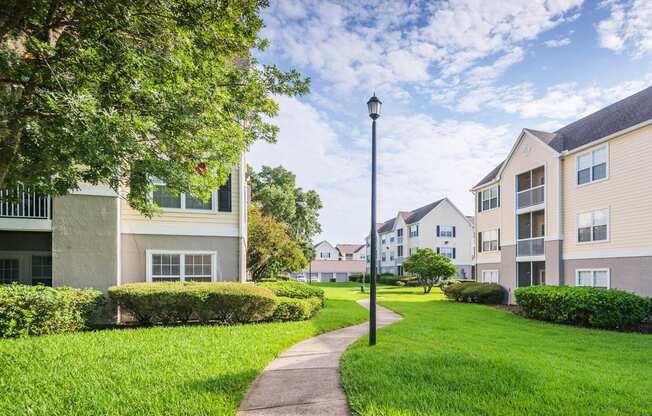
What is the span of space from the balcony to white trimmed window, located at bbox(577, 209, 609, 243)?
70.5 ft

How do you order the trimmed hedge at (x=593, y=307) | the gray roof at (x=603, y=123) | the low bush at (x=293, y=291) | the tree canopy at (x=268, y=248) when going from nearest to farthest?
the trimmed hedge at (x=593, y=307) < the low bush at (x=293, y=291) < the gray roof at (x=603, y=123) < the tree canopy at (x=268, y=248)

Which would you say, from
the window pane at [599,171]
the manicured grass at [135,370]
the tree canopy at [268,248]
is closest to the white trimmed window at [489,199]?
the window pane at [599,171]

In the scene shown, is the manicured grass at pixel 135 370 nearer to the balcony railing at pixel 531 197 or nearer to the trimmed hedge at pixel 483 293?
the trimmed hedge at pixel 483 293

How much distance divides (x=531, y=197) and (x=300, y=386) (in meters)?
20.1

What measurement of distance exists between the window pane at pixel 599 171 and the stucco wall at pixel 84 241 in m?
20.0

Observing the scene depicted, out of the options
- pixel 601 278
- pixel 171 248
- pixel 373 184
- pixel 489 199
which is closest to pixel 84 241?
pixel 171 248

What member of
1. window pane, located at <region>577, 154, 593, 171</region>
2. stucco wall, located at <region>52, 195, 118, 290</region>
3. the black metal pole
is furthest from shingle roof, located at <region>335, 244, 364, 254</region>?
the black metal pole

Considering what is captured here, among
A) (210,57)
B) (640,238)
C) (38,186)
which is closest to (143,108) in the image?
(210,57)

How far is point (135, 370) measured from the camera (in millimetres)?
6203

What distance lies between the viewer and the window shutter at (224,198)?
13312mm

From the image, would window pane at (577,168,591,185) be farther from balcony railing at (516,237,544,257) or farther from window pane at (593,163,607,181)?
balcony railing at (516,237,544,257)

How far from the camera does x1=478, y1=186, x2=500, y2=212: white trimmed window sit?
25.5 meters

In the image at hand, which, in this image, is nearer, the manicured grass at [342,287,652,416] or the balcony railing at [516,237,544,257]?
the manicured grass at [342,287,652,416]

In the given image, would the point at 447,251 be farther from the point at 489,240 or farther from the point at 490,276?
the point at 490,276
